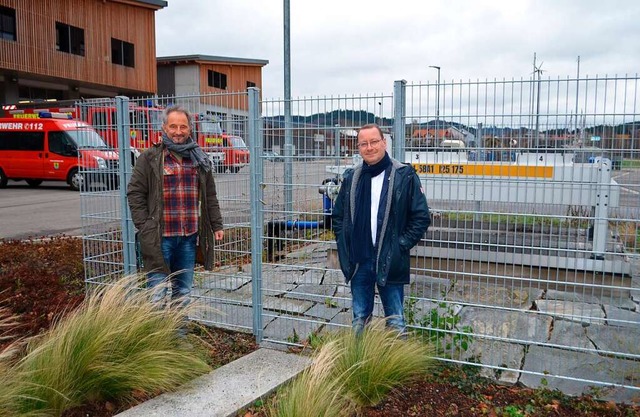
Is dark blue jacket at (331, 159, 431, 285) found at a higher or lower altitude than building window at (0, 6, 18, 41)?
lower

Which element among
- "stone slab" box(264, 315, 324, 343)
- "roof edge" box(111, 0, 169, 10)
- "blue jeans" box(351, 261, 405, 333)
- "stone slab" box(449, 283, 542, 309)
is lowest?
"stone slab" box(264, 315, 324, 343)

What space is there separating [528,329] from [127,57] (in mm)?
32189

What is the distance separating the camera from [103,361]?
3.51 meters

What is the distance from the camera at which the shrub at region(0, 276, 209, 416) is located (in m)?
3.21

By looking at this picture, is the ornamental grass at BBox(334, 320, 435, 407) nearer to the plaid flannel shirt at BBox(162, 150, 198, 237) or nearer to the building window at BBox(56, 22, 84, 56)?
the plaid flannel shirt at BBox(162, 150, 198, 237)

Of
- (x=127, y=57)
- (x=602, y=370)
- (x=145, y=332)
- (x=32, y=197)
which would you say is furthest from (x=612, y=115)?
(x=127, y=57)

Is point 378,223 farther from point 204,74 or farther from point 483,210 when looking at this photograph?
point 204,74

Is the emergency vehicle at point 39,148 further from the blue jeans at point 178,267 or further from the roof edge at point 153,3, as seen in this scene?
the blue jeans at point 178,267

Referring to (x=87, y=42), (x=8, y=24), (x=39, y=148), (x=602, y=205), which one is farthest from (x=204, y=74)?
(x=602, y=205)

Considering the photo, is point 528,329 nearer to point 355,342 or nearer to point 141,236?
point 355,342

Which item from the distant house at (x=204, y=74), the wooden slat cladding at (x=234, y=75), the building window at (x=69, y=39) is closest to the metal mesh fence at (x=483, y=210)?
the building window at (x=69, y=39)

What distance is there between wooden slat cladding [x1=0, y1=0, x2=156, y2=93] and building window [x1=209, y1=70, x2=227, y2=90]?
568 centimetres

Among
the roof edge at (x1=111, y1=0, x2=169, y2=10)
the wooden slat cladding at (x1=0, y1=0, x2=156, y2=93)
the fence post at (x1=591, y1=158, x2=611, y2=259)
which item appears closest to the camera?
the fence post at (x1=591, y1=158, x2=611, y2=259)

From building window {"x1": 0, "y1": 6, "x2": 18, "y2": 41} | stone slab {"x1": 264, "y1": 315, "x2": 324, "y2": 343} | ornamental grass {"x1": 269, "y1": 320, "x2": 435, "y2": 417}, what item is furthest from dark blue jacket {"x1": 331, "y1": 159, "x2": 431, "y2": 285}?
building window {"x1": 0, "y1": 6, "x2": 18, "y2": 41}
